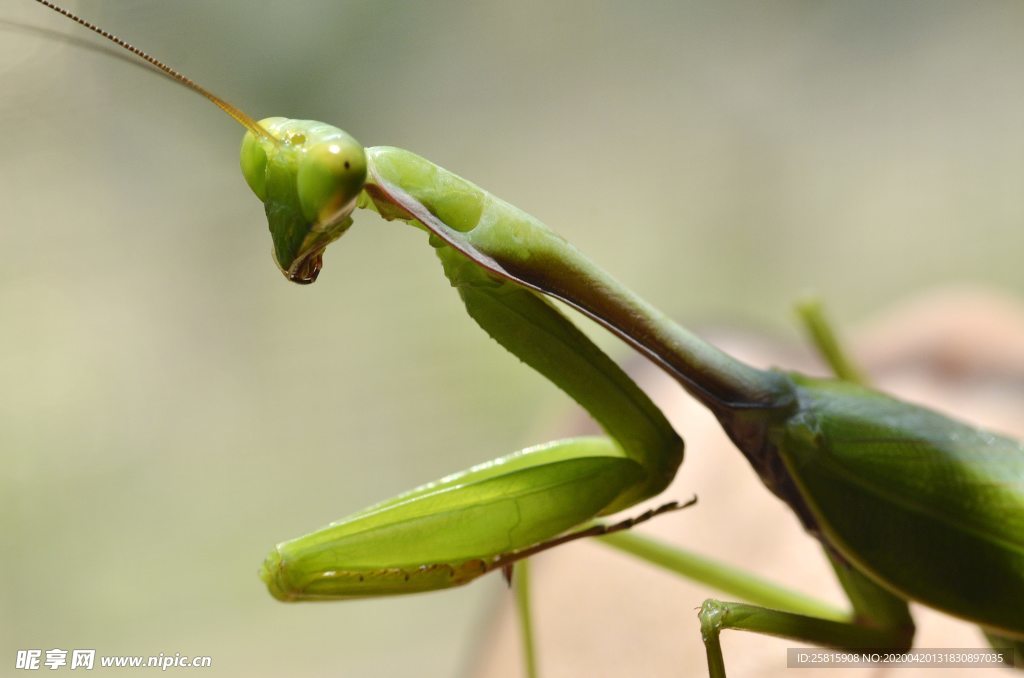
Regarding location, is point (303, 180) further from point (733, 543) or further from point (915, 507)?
point (733, 543)

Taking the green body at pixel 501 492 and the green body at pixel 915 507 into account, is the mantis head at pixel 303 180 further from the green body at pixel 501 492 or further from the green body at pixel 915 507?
the green body at pixel 915 507

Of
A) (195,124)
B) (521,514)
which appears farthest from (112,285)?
(521,514)

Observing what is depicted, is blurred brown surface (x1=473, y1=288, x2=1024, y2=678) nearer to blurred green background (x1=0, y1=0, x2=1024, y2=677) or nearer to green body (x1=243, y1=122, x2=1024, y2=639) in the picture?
green body (x1=243, y1=122, x2=1024, y2=639)

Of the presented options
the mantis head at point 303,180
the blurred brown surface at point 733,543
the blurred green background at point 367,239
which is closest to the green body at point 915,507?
the blurred brown surface at point 733,543

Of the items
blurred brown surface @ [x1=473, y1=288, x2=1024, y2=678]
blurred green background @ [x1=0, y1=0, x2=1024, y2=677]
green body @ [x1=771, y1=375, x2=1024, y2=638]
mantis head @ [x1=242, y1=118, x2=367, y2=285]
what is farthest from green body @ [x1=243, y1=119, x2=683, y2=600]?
blurred green background @ [x1=0, y1=0, x2=1024, y2=677]

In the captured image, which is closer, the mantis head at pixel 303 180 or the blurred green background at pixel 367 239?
the mantis head at pixel 303 180

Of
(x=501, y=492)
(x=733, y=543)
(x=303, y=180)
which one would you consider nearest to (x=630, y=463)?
(x=501, y=492)
